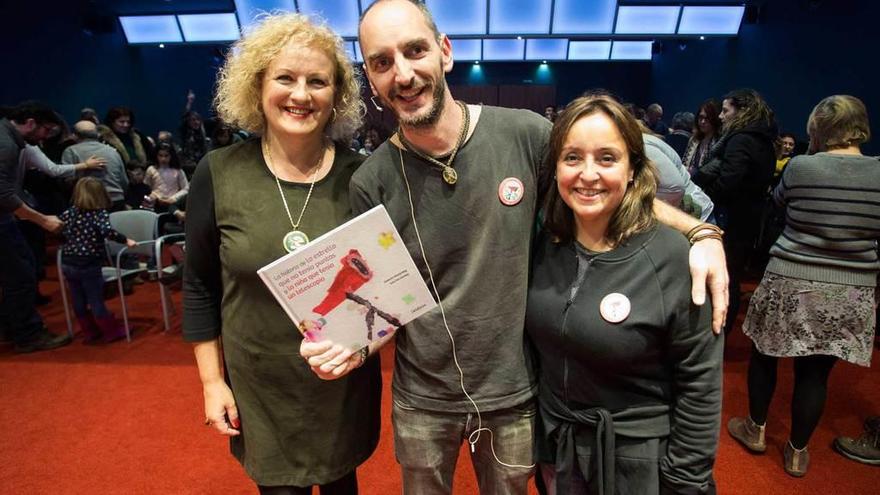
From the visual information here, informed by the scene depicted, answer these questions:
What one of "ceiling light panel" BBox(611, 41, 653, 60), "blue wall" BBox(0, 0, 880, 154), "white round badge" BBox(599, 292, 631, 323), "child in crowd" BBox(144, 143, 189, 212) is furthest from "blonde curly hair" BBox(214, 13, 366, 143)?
"ceiling light panel" BBox(611, 41, 653, 60)

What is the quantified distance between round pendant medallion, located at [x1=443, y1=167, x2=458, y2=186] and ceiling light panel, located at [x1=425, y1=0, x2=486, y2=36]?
697 centimetres

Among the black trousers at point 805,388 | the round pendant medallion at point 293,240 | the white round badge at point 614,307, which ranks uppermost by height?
the round pendant medallion at point 293,240

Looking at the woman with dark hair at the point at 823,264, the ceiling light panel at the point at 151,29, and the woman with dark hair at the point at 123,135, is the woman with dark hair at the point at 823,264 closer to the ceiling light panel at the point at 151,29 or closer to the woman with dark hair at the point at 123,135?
the woman with dark hair at the point at 123,135

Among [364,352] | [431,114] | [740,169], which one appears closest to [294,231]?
[364,352]

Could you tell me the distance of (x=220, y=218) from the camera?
1.36 m

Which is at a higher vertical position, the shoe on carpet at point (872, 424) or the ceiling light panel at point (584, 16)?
the ceiling light panel at point (584, 16)

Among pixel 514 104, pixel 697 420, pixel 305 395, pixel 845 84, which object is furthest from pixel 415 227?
pixel 514 104

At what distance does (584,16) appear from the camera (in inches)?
306

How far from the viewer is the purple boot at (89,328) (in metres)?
4.19

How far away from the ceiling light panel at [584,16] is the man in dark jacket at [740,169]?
17.1ft

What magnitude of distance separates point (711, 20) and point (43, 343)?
30.6ft

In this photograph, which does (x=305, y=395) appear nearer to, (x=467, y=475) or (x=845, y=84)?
(x=467, y=475)

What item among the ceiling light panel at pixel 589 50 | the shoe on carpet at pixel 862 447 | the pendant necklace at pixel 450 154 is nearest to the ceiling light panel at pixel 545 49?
the ceiling light panel at pixel 589 50

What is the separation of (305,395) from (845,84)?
20.5 feet
